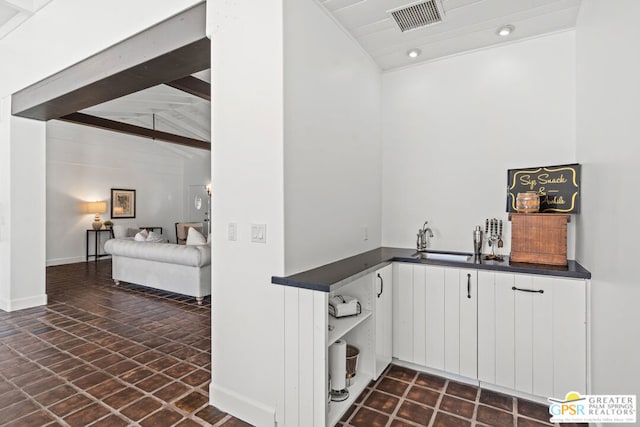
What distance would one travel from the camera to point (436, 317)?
2.48m

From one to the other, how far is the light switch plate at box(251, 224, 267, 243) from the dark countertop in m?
0.24

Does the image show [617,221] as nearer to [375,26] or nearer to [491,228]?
[491,228]

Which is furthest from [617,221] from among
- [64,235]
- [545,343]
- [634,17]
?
[64,235]

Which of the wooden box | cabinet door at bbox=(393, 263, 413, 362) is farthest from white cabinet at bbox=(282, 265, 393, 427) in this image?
the wooden box

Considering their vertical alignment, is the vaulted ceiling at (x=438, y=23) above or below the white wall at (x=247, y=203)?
above

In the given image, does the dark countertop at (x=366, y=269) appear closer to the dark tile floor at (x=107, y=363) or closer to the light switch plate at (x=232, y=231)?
the light switch plate at (x=232, y=231)

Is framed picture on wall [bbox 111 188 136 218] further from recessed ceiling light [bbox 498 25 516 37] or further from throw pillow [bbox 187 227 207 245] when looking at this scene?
recessed ceiling light [bbox 498 25 516 37]

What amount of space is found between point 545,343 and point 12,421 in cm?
338

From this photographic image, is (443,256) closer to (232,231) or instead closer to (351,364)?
(351,364)

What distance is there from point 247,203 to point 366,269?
90cm

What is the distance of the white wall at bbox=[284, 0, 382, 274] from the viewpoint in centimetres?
196

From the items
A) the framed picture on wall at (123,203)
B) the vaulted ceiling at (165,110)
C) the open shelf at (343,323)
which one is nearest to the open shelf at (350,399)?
the open shelf at (343,323)

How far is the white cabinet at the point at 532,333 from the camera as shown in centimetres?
203

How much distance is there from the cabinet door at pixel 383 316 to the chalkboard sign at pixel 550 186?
113cm
